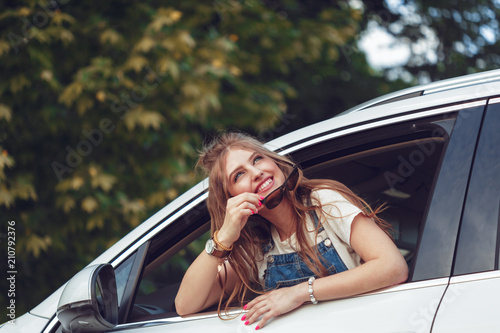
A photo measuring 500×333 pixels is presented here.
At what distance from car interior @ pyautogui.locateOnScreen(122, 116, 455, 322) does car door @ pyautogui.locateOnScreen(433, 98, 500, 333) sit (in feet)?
0.42

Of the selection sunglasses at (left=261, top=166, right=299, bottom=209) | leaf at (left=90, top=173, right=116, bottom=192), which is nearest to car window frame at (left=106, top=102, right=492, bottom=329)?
sunglasses at (left=261, top=166, right=299, bottom=209)

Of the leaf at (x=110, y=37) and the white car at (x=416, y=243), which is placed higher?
the leaf at (x=110, y=37)

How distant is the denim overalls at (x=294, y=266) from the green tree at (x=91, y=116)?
9.54 feet

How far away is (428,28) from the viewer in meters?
7.99

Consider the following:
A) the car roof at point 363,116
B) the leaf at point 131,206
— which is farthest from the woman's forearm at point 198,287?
the leaf at point 131,206

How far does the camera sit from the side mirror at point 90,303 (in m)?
1.57

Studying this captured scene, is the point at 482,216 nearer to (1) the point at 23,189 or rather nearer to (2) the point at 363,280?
(2) the point at 363,280

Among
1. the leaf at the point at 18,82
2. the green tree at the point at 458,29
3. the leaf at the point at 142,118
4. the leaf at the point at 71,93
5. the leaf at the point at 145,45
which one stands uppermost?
the leaf at the point at 18,82

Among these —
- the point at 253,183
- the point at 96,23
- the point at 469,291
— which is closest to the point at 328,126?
the point at 253,183

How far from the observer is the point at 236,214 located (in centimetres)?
166

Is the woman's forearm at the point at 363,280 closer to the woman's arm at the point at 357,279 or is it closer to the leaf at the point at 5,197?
the woman's arm at the point at 357,279

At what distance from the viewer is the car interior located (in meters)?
1.72

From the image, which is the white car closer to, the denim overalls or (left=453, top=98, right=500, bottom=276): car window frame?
(left=453, top=98, right=500, bottom=276): car window frame

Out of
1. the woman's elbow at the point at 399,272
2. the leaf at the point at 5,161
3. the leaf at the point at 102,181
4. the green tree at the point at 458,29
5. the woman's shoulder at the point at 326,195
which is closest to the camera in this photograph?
the woman's elbow at the point at 399,272
